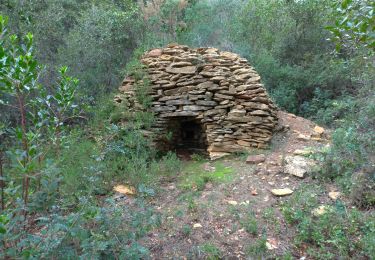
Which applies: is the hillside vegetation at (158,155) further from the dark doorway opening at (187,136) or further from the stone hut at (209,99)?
the dark doorway opening at (187,136)

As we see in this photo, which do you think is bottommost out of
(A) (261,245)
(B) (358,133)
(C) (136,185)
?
(C) (136,185)

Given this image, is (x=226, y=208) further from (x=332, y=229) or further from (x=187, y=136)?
(x=187, y=136)

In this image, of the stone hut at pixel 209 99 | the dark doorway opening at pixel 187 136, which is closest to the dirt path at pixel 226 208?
the stone hut at pixel 209 99

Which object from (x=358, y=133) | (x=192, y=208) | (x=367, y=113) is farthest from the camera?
(x=367, y=113)

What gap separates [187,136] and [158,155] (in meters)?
1.31

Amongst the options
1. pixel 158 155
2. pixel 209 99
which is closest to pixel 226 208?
pixel 158 155

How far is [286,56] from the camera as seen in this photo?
30.1 ft

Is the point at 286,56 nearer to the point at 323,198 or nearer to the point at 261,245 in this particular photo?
the point at 323,198

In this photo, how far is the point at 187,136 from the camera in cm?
679

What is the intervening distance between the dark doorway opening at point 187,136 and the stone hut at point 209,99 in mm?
42

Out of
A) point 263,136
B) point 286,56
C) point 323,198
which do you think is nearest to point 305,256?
point 323,198

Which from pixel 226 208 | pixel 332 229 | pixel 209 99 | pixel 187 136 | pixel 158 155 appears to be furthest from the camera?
pixel 187 136

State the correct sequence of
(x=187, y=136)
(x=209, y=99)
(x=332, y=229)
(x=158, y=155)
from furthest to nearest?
(x=187, y=136)
(x=209, y=99)
(x=158, y=155)
(x=332, y=229)

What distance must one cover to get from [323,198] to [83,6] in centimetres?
855
